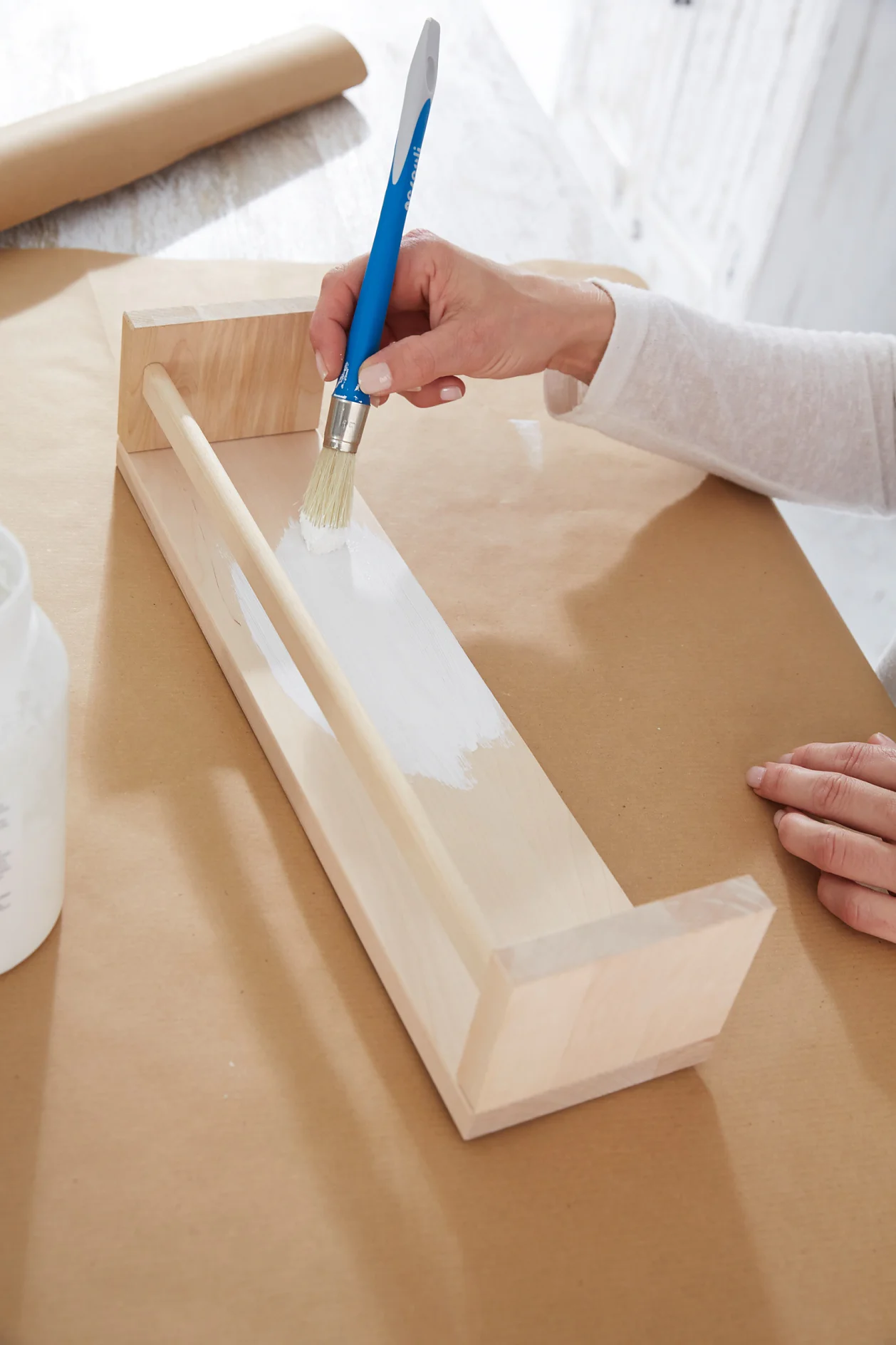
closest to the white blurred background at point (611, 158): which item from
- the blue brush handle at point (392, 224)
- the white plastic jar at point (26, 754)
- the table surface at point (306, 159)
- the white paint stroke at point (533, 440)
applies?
the table surface at point (306, 159)

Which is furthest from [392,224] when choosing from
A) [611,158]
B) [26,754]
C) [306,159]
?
[611,158]

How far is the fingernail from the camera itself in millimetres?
737

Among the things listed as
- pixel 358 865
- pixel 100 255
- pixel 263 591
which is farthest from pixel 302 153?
pixel 358 865

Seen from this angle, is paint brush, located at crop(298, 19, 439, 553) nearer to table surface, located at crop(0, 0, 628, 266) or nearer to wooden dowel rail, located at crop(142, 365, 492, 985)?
wooden dowel rail, located at crop(142, 365, 492, 985)

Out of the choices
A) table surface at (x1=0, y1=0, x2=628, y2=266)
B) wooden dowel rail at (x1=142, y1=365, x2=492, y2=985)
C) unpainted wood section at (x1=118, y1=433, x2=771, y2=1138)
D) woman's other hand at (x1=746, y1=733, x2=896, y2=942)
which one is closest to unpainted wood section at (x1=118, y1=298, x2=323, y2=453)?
wooden dowel rail at (x1=142, y1=365, x2=492, y2=985)

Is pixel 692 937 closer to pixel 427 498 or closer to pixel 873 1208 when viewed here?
pixel 873 1208

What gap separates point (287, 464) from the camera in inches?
32.8

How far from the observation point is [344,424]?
2.46 feet

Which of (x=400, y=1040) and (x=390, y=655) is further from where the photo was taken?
(x=390, y=655)

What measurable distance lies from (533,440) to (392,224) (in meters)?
0.26

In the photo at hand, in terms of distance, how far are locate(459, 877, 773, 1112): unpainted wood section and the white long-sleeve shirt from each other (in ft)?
1.55

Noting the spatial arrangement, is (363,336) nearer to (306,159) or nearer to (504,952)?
(504,952)

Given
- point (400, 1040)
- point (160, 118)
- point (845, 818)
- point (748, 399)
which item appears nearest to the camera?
point (400, 1040)

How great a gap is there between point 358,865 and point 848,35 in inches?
69.5
